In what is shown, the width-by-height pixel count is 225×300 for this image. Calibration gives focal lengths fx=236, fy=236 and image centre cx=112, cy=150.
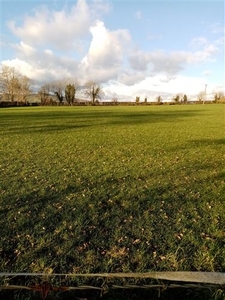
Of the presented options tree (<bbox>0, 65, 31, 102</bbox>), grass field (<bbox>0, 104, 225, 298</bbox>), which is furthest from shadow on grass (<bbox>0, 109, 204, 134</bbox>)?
tree (<bbox>0, 65, 31, 102</bbox>)

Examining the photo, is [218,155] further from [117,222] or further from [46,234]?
[46,234]

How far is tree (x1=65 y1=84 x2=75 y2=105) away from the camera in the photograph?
107m

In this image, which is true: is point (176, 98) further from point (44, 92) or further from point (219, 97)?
point (44, 92)

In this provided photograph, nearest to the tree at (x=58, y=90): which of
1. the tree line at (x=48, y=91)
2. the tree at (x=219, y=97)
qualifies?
the tree line at (x=48, y=91)

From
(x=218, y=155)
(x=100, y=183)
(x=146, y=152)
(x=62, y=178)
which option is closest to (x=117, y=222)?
(x=100, y=183)

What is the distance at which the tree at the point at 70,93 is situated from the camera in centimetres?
10700

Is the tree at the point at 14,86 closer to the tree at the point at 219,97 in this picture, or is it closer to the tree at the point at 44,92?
the tree at the point at 44,92

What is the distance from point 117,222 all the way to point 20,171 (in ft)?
16.0

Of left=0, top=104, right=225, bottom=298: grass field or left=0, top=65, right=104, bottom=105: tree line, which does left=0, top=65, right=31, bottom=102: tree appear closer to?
left=0, top=65, right=104, bottom=105: tree line

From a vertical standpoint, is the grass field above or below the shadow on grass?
below

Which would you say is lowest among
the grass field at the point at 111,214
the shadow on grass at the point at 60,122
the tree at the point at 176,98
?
the grass field at the point at 111,214

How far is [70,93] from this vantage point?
10712cm

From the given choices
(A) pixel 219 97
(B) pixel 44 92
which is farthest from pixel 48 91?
(A) pixel 219 97

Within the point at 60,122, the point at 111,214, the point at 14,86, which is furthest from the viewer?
the point at 14,86
